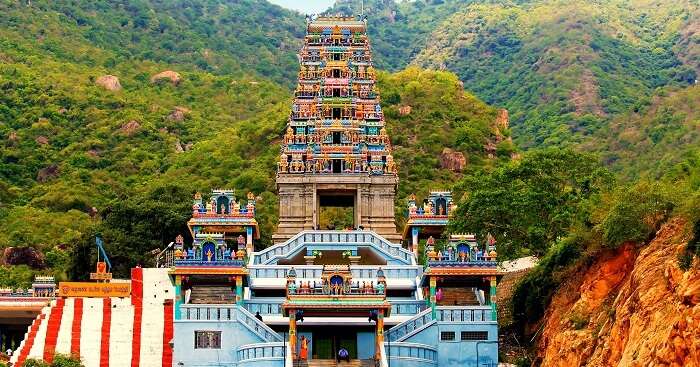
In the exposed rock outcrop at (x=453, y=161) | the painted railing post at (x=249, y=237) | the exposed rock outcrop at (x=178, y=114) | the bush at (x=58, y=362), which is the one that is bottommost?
the bush at (x=58, y=362)

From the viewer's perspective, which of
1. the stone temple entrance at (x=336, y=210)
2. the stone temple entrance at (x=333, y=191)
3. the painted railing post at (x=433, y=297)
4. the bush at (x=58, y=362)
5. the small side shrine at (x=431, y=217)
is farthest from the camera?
the stone temple entrance at (x=336, y=210)

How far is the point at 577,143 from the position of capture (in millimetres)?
99750

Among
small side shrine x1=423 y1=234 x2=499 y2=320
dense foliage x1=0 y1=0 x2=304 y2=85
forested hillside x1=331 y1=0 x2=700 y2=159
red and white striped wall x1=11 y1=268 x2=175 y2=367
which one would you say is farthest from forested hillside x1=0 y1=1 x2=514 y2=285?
small side shrine x1=423 y1=234 x2=499 y2=320

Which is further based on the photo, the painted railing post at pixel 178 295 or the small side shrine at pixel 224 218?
the small side shrine at pixel 224 218

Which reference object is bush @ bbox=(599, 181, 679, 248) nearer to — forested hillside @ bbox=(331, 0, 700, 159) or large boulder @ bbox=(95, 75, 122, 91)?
forested hillside @ bbox=(331, 0, 700, 159)

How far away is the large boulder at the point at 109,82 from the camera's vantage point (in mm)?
107312

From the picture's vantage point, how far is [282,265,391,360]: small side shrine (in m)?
43.5

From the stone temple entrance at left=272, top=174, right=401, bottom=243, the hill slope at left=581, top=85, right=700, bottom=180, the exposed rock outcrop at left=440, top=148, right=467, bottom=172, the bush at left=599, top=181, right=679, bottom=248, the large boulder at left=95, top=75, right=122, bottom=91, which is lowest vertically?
the bush at left=599, top=181, right=679, bottom=248

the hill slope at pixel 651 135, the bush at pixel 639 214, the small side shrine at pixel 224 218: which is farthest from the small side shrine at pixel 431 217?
the hill slope at pixel 651 135

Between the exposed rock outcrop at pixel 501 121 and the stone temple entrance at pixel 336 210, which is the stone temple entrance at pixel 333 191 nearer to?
the stone temple entrance at pixel 336 210

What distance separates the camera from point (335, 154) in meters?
56.5

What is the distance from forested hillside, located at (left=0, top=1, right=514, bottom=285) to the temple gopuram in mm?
7753

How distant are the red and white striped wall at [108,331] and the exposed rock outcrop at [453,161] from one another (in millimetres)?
36183

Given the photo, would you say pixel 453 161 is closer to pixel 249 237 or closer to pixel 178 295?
pixel 249 237
